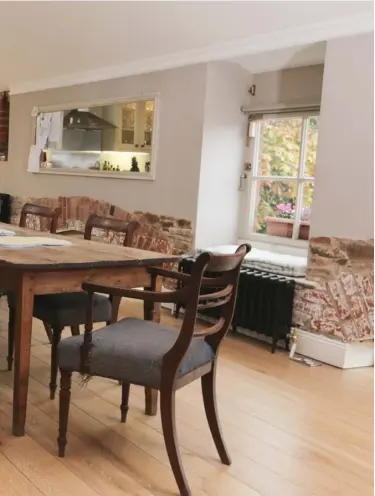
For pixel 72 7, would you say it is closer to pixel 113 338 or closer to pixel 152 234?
pixel 152 234

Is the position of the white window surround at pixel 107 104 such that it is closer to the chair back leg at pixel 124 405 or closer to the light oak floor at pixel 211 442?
the light oak floor at pixel 211 442

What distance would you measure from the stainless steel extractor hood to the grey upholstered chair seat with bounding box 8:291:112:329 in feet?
10.00

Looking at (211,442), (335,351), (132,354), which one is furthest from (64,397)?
(335,351)

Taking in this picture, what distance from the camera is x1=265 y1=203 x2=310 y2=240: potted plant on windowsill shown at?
4.37 metres

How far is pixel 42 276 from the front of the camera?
221 cm

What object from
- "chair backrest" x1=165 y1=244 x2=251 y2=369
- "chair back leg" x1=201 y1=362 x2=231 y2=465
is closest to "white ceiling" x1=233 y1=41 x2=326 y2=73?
"chair backrest" x1=165 y1=244 x2=251 y2=369

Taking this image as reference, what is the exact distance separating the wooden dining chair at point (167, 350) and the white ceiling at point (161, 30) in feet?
6.56

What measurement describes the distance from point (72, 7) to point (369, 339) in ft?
9.59

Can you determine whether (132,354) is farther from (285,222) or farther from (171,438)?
(285,222)

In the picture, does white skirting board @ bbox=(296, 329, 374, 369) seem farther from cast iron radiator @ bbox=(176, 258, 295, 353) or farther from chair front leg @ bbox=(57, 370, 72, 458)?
chair front leg @ bbox=(57, 370, 72, 458)

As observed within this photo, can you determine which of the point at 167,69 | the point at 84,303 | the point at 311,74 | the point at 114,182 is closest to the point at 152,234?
the point at 114,182

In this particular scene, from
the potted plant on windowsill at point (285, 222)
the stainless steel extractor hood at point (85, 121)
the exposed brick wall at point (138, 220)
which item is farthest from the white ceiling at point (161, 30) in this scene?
the exposed brick wall at point (138, 220)

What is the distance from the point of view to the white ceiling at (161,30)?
345 centimetres

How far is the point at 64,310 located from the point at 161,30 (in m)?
2.35
